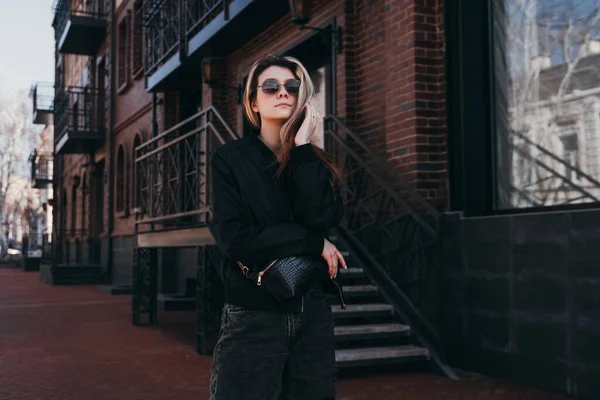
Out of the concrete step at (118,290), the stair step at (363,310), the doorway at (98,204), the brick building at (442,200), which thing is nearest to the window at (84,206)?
the doorway at (98,204)

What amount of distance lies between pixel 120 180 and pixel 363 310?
14528 mm

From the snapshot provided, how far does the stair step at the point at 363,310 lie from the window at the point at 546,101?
1466 millimetres

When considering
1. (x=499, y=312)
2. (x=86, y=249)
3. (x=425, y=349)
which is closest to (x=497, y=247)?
(x=499, y=312)

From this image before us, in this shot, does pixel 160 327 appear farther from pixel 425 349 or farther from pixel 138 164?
pixel 425 349

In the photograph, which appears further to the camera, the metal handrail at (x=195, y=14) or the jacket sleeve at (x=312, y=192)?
the metal handrail at (x=195, y=14)

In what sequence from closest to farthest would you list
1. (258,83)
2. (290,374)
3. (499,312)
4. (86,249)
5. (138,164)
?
(290,374)
(258,83)
(499,312)
(138,164)
(86,249)

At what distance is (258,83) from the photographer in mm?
2252

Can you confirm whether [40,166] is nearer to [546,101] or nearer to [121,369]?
[121,369]

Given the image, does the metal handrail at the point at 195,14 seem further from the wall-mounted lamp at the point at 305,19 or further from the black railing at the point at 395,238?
the black railing at the point at 395,238

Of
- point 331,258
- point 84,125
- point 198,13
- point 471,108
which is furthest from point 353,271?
point 84,125

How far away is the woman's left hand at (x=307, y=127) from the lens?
7.16 feet

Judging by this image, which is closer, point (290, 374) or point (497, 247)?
point (290, 374)

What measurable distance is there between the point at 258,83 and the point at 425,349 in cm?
437

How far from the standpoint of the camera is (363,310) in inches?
251
